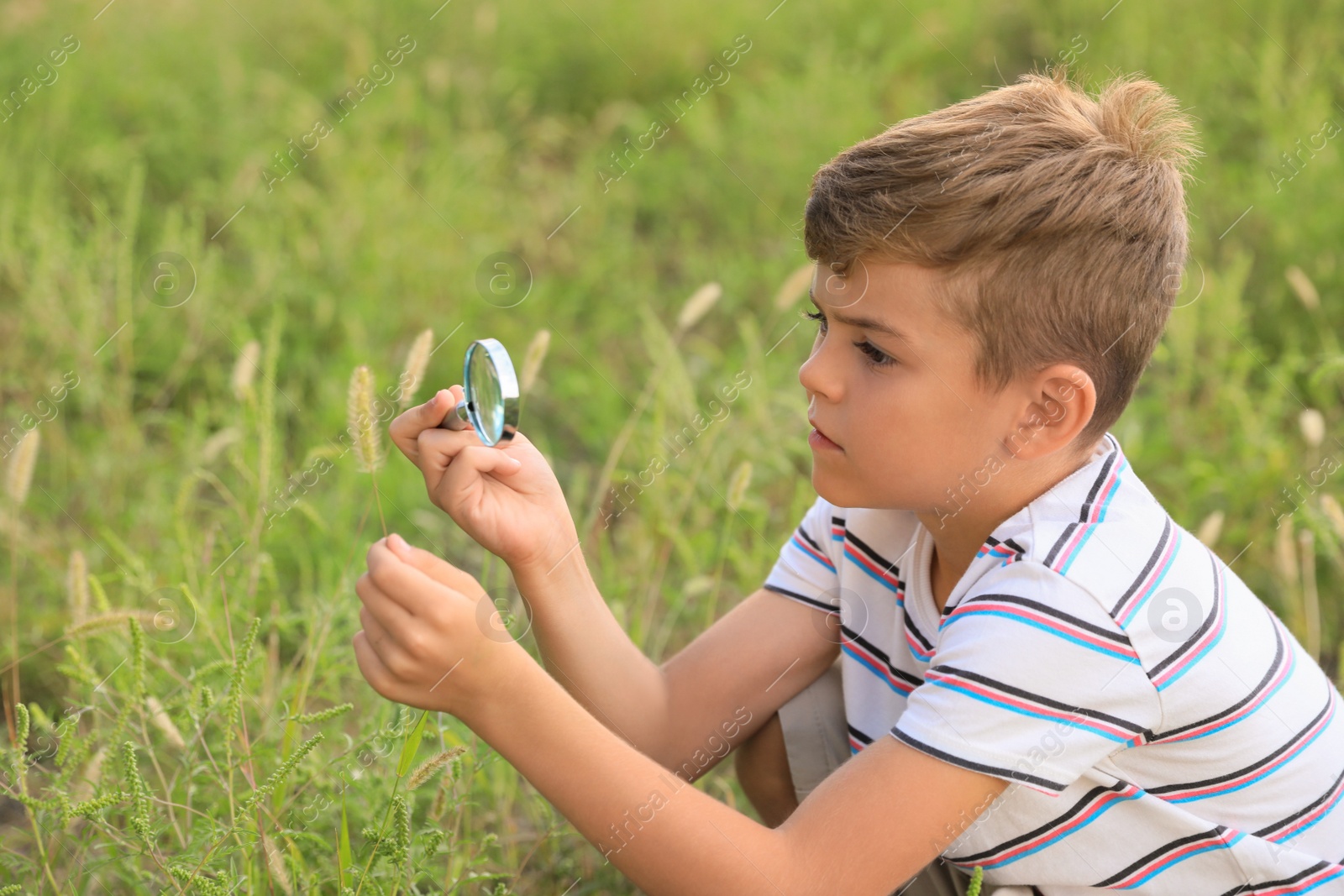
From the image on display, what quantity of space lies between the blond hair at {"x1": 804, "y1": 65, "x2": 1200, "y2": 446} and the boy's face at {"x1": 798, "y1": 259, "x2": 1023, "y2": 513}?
24 millimetres

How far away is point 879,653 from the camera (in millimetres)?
1761

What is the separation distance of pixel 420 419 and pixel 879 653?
0.77 metres

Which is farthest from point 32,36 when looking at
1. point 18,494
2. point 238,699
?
point 238,699

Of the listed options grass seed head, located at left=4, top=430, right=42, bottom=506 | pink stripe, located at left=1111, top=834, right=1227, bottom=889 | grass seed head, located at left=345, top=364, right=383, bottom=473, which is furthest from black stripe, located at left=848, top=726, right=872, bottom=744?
grass seed head, located at left=4, top=430, right=42, bottom=506

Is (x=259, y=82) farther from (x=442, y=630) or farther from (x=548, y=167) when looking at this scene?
(x=442, y=630)

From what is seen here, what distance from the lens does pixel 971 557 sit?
161 cm

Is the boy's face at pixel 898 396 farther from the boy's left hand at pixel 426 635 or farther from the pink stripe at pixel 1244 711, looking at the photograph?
the boy's left hand at pixel 426 635

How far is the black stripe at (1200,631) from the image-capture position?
135 cm

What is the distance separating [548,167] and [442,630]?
3.89 metres

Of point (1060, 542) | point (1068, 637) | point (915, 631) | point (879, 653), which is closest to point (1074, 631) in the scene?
point (1068, 637)

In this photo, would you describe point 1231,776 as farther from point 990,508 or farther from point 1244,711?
point 990,508

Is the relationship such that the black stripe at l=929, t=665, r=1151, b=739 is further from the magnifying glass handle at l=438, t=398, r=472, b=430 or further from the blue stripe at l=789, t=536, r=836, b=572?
the magnifying glass handle at l=438, t=398, r=472, b=430

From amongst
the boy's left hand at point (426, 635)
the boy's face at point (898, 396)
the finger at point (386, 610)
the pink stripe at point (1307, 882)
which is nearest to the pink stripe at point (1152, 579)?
the boy's face at point (898, 396)

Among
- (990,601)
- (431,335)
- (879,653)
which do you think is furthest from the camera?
(879,653)
